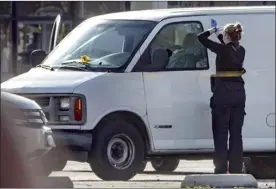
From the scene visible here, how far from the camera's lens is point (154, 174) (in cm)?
1400

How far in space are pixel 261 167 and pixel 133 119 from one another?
8.57ft

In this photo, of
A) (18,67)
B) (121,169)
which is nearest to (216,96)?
(121,169)

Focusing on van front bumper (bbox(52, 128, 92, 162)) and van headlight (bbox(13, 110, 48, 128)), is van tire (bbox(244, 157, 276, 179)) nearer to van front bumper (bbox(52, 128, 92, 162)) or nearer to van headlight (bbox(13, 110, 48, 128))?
van front bumper (bbox(52, 128, 92, 162))

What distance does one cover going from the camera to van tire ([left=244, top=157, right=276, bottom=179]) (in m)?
13.8

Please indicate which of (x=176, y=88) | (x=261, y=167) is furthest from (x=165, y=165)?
(x=176, y=88)

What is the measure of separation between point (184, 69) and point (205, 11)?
2.87 ft

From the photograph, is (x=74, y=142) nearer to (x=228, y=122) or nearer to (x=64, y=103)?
(x=64, y=103)

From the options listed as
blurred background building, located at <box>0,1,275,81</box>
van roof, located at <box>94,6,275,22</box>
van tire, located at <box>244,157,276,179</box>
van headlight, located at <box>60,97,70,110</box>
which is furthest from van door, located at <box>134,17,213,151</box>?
blurred background building, located at <box>0,1,275,81</box>

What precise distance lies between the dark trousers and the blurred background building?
34.2 feet

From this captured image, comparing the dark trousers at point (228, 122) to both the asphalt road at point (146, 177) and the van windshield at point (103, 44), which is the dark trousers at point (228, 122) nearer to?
the asphalt road at point (146, 177)

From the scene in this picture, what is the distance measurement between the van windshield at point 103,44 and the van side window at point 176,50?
19cm

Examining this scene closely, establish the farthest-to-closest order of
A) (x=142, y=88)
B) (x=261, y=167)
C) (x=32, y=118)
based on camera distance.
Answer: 1. (x=261, y=167)
2. (x=142, y=88)
3. (x=32, y=118)

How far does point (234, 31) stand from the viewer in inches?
462

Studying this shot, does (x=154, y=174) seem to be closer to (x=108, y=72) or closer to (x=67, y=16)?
(x=108, y=72)
